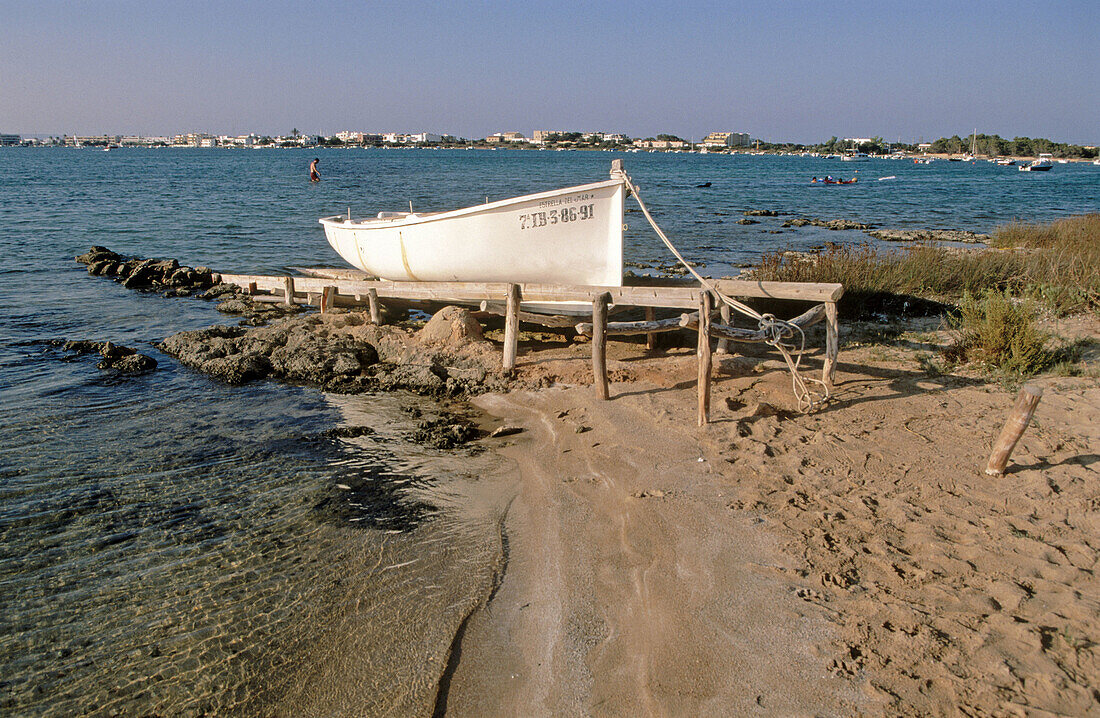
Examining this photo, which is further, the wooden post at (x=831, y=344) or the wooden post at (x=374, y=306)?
the wooden post at (x=374, y=306)

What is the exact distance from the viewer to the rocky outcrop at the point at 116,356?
10047 mm

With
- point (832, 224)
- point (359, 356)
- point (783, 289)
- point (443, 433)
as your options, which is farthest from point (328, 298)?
point (832, 224)

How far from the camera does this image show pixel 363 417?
8.31m

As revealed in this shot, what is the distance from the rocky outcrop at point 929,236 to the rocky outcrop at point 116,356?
22.4m

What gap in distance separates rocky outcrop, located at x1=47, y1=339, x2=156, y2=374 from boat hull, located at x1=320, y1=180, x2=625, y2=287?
14.5 feet

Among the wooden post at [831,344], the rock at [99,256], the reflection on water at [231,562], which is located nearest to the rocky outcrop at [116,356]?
the reflection on water at [231,562]

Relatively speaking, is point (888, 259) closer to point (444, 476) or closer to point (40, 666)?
point (444, 476)

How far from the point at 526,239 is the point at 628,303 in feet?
7.14

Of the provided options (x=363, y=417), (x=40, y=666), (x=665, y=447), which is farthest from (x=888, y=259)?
(x=40, y=666)

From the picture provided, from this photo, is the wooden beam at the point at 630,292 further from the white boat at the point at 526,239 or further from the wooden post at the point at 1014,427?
the wooden post at the point at 1014,427

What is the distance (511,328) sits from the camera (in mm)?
9211

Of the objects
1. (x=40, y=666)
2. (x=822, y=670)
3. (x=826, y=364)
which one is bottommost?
(x=40, y=666)

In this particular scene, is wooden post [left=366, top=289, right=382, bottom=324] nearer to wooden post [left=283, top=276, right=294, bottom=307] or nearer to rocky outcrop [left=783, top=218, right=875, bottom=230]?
wooden post [left=283, top=276, right=294, bottom=307]

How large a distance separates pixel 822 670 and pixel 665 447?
3018 mm
